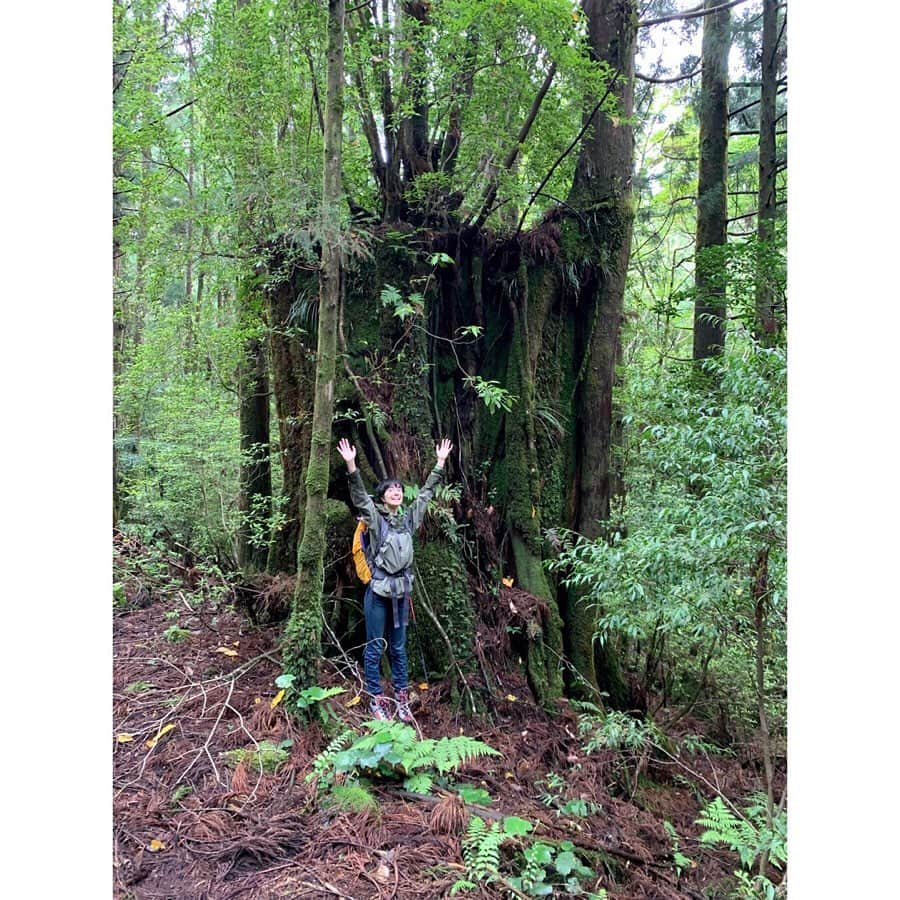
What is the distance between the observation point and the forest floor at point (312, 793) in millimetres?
2260

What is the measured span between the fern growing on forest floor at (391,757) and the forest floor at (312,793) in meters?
0.07

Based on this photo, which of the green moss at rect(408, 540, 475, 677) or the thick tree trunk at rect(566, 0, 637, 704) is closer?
the green moss at rect(408, 540, 475, 677)

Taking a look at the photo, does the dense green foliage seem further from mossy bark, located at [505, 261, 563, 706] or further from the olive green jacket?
the olive green jacket

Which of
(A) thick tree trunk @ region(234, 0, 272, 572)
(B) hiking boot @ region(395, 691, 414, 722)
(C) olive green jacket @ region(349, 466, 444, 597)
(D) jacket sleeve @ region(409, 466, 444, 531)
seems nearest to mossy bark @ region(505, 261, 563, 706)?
(B) hiking boot @ region(395, 691, 414, 722)

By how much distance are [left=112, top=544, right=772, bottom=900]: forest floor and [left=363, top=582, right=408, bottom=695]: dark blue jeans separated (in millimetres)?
195

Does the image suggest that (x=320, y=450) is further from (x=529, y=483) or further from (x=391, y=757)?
(x=529, y=483)

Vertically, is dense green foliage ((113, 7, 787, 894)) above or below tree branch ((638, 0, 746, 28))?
below

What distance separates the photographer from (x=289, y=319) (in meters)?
4.74

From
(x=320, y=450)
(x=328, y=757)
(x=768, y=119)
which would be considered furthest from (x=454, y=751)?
(x=768, y=119)

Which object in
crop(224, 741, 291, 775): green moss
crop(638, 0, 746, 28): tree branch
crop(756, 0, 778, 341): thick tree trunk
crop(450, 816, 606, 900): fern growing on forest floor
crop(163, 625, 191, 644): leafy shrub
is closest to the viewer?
crop(450, 816, 606, 900): fern growing on forest floor

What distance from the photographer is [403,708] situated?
11.7 ft

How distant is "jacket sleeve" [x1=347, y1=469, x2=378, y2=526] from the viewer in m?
3.47
